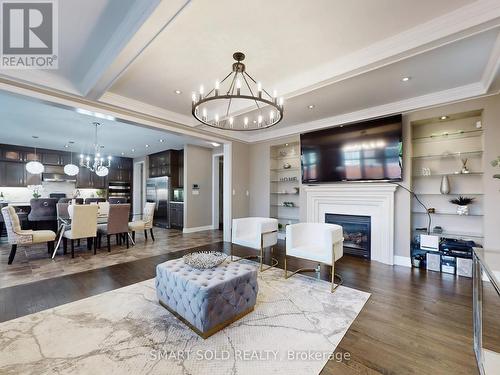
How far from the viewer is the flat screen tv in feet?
13.3

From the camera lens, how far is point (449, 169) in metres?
3.97

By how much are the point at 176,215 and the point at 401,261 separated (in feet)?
21.0

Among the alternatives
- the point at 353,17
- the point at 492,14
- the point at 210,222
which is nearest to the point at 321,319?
the point at 353,17

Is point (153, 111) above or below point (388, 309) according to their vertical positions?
above

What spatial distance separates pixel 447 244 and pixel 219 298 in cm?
372

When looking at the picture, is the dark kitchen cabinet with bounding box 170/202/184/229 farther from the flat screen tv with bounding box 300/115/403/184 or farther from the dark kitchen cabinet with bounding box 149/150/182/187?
the flat screen tv with bounding box 300/115/403/184

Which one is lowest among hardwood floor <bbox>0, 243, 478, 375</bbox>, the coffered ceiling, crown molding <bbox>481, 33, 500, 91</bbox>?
hardwood floor <bbox>0, 243, 478, 375</bbox>

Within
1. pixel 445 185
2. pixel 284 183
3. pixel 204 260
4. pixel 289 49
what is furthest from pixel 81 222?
pixel 445 185

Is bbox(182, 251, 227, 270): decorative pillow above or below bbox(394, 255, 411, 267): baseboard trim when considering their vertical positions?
above

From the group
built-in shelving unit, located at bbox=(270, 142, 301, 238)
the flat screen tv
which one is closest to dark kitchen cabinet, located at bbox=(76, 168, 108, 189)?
built-in shelving unit, located at bbox=(270, 142, 301, 238)

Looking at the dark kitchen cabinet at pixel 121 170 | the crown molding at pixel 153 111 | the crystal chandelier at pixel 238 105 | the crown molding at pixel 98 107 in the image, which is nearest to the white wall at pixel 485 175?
the crystal chandelier at pixel 238 105

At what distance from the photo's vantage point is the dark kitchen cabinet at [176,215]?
7531 mm

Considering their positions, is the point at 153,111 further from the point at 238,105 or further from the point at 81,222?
the point at 81,222

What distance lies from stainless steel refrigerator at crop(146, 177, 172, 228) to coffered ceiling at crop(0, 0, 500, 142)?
442 centimetres
